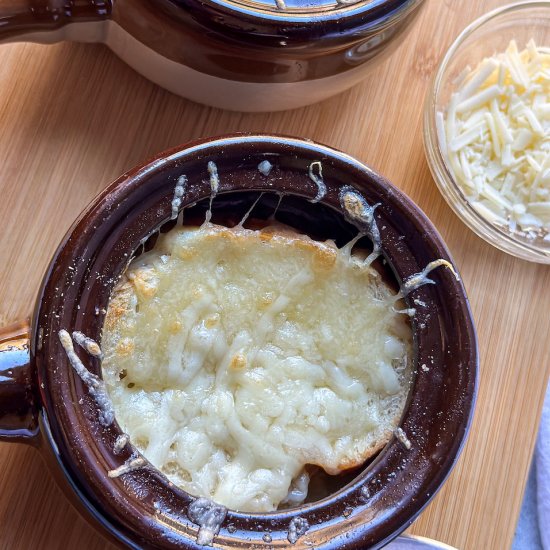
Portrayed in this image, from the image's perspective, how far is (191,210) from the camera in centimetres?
120

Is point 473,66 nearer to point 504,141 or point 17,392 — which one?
point 504,141

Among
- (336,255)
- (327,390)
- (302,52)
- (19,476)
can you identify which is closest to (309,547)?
(327,390)

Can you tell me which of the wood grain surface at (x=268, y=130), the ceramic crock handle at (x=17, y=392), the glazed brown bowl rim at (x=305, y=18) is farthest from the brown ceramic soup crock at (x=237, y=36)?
the ceramic crock handle at (x=17, y=392)

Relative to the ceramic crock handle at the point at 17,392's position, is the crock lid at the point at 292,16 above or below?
above

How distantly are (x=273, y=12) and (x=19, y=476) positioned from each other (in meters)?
0.79

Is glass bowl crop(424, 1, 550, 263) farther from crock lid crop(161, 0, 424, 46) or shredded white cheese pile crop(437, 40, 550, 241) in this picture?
crock lid crop(161, 0, 424, 46)

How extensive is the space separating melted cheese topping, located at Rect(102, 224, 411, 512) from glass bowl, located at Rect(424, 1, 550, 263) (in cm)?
31

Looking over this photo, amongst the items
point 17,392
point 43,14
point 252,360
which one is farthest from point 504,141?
point 17,392

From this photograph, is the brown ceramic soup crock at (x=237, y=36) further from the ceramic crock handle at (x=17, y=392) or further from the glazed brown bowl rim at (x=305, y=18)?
the ceramic crock handle at (x=17, y=392)

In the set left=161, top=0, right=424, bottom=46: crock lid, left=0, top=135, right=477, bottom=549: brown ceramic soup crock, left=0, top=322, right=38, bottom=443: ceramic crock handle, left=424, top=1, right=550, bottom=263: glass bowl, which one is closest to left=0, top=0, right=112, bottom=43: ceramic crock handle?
Answer: left=161, top=0, right=424, bottom=46: crock lid

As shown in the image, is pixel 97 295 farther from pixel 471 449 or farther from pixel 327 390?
pixel 471 449

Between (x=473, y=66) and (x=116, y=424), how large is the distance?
2.98 feet

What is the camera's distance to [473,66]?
152 cm

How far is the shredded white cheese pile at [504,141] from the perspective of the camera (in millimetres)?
1444
